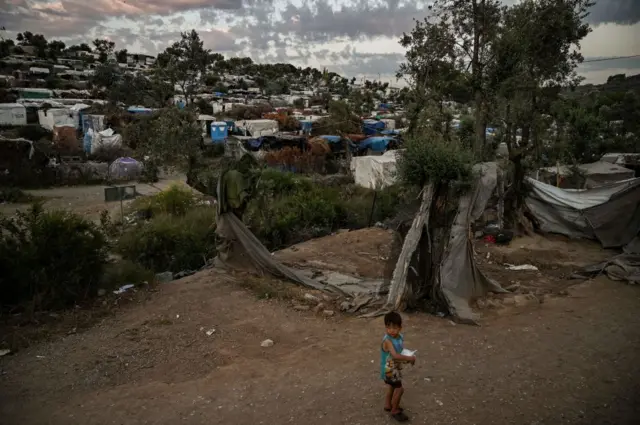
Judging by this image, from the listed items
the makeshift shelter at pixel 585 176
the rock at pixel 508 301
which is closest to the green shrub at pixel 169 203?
the rock at pixel 508 301

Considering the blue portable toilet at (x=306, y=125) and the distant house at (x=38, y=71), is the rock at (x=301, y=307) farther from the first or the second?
the distant house at (x=38, y=71)

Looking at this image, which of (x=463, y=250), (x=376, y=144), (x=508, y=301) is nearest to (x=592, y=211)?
(x=508, y=301)

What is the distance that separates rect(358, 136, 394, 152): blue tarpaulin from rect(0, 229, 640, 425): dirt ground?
62.6ft

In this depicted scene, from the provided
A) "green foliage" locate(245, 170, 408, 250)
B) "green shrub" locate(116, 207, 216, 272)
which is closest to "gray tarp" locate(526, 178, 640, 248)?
"green foliage" locate(245, 170, 408, 250)

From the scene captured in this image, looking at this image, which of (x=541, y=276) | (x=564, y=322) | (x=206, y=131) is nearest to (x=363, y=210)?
(x=541, y=276)

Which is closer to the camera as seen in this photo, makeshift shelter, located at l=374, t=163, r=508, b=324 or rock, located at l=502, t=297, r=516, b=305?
makeshift shelter, located at l=374, t=163, r=508, b=324

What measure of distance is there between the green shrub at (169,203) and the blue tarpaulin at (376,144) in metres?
14.0

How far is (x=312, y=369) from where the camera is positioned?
15.9 feet

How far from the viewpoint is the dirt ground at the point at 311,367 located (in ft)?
13.2

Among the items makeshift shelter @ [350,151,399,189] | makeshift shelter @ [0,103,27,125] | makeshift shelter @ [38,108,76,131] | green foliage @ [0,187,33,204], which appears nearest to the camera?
green foliage @ [0,187,33,204]

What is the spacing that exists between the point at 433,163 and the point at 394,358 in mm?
3465

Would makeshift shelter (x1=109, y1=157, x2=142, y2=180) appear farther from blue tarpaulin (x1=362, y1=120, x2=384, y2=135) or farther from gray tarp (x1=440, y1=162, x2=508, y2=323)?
gray tarp (x1=440, y1=162, x2=508, y2=323)

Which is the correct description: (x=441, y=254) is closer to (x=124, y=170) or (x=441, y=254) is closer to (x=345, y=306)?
(x=345, y=306)

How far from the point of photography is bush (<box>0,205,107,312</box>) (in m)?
6.30
